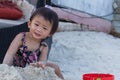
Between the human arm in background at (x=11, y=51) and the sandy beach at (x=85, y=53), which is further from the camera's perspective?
the sandy beach at (x=85, y=53)

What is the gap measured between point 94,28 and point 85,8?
0.43 meters

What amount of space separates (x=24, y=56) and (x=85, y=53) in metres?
2.85

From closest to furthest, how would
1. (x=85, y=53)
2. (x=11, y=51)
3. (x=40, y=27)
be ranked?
1. (x=40, y=27)
2. (x=11, y=51)
3. (x=85, y=53)

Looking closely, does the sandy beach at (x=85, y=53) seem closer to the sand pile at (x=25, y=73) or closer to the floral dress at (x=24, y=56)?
the floral dress at (x=24, y=56)

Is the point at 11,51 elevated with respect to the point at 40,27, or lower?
lower

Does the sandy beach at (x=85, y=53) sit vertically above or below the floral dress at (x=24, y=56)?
below

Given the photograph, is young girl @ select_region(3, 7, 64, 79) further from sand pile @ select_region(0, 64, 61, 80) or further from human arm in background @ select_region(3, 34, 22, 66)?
sand pile @ select_region(0, 64, 61, 80)

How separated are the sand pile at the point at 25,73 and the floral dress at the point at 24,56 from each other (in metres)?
0.50

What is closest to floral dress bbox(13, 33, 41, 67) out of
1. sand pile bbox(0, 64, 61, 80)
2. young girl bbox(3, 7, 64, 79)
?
young girl bbox(3, 7, 64, 79)

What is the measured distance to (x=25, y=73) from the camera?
2.25 meters

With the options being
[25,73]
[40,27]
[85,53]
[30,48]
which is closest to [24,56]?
[30,48]

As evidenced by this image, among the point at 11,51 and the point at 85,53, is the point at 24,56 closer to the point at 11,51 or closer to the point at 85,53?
the point at 11,51

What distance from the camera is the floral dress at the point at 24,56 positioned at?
286cm

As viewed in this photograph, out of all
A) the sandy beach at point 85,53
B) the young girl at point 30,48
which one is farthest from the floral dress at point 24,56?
the sandy beach at point 85,53
